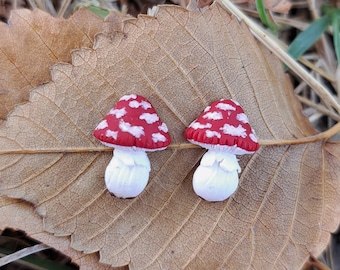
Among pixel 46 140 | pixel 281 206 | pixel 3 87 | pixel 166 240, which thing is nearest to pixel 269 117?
pixel 281 206

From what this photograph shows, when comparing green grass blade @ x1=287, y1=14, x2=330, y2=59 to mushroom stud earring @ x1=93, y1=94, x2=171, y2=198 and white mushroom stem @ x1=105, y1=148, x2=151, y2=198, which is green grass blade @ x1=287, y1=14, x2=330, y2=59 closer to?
mushroom stud earring @ x1=93, y1=94, x2=171, y2=198

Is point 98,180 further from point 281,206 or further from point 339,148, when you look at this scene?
point 339,148

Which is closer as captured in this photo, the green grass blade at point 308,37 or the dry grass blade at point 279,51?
the dry grass blade at point 279,51

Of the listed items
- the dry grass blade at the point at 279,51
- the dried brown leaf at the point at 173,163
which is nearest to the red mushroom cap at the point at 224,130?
the dried brown leaf at the point at 173,163

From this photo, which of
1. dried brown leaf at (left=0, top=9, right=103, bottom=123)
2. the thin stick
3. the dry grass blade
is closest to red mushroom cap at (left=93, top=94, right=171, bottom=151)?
the thin stick

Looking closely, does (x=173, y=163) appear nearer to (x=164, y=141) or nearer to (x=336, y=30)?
(x=164, y=141)

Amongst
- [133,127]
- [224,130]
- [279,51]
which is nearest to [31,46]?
[133,127]

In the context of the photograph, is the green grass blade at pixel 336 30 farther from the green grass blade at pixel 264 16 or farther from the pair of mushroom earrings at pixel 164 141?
the pair of mushroom earrings at pixel 164 141
